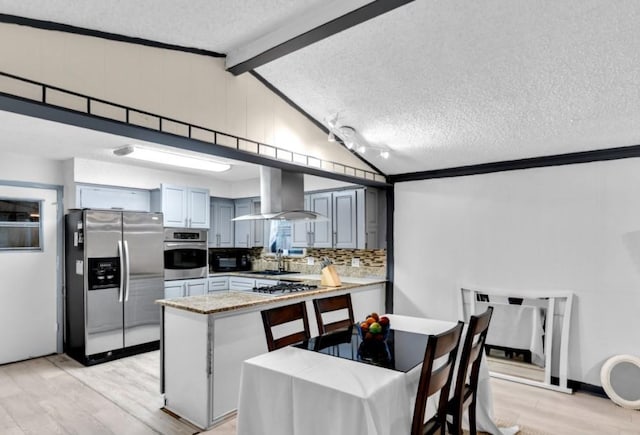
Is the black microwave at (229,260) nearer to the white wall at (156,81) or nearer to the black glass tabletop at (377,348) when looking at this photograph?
the white wall at (156,81)

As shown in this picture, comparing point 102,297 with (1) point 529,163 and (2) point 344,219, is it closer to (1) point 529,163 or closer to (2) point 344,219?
(2) point 344,219

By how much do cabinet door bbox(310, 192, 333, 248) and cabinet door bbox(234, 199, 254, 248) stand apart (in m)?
1.44

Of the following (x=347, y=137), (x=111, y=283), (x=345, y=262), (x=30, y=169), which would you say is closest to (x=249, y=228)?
(x=345, y=262)

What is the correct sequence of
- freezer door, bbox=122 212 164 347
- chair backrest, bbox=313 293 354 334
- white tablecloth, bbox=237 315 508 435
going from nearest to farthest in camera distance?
1. white tablecloth, bbox=237 315 508 435
2. chair backrest, bbox=313 293 354 334
3. freezer door, bbox=122 212 164 347

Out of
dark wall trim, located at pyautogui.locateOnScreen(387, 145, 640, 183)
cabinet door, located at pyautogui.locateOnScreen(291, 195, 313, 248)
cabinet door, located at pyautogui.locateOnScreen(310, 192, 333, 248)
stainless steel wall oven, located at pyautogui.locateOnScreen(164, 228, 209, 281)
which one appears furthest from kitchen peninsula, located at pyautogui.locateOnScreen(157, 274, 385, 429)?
dark wall trim, located at pyautogui.locateOnScreen(387, 145, 640, 183)

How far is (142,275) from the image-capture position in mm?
4926

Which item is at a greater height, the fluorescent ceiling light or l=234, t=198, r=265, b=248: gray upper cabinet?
the fluorescent ceiling light

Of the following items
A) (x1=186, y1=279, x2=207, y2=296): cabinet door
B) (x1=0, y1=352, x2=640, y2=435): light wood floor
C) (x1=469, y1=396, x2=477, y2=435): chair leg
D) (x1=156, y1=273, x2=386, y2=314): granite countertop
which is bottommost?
(x1=0, y1=352, x2=640, y2=435): light wood floor

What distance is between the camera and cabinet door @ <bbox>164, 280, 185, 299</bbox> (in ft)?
17.1

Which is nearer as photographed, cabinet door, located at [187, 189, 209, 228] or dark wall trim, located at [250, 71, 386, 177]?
dark wall trim, located at [250, 71, 386, 177]

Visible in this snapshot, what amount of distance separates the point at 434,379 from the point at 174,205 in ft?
15.1

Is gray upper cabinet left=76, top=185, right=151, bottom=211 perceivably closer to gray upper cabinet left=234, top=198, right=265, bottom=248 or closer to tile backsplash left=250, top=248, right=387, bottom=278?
gray upper cabinet left=234, top=198, right=265, bottom=248

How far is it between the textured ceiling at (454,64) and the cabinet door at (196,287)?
10.8 ft

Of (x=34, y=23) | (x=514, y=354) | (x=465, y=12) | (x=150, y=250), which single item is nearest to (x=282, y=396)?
(x=34, y=23)
